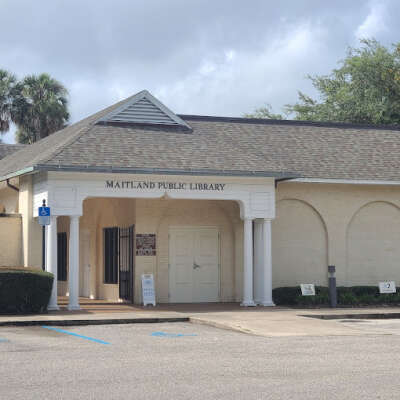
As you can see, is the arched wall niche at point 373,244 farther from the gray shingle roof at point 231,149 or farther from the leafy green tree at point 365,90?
the leafy green tree at point 365,90

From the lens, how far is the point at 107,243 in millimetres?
27500

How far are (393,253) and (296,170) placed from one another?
174 inches

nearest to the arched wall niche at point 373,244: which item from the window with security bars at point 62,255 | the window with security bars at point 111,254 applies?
the window with security bars at point 111,254

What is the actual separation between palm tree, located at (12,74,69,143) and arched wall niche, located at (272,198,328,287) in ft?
82.1

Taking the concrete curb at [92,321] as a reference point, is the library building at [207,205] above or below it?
above

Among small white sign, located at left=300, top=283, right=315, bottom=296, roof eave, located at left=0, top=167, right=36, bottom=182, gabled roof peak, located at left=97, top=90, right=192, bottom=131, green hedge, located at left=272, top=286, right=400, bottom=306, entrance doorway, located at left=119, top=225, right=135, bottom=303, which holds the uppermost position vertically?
gabled roof peak, located at left=97, top=90, right=192, bottom=131

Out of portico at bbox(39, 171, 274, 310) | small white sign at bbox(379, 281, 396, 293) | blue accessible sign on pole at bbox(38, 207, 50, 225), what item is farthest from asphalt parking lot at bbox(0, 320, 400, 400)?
small white sign at bbox(379, 281, 396, 293)

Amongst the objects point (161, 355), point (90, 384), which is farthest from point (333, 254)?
point (90, 384)

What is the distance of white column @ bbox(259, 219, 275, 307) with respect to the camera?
76.3ft

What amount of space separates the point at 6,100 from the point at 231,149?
27.0 meters

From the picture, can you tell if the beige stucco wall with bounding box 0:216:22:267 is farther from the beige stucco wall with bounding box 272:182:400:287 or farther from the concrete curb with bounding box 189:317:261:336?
the beige stucco wall with bounding box 272:182:400:287

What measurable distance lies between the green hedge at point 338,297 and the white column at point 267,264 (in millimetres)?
676

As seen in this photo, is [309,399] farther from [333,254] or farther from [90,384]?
[333,254]

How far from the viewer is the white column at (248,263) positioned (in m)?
23.1
